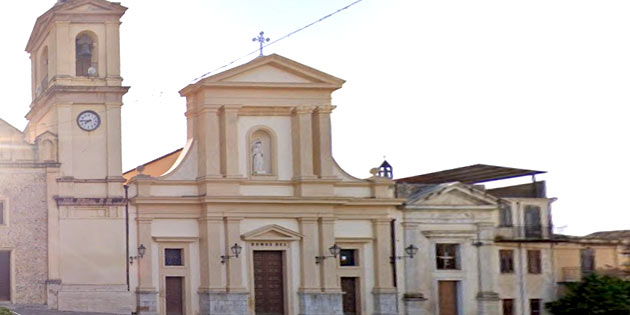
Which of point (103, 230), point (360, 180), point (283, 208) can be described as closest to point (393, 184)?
point (360, 180)

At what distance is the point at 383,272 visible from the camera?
47.5 metres

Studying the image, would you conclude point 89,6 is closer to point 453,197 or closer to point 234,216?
point 234,216

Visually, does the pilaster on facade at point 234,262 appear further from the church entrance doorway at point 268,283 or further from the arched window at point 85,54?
the arched window at point 85,54

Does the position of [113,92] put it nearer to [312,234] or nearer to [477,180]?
[312,234]

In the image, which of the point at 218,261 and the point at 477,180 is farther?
the point at 477,180

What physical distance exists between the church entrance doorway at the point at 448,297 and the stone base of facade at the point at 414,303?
96 cm

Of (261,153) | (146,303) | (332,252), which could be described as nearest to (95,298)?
(146,303)

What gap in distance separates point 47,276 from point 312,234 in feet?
29.9

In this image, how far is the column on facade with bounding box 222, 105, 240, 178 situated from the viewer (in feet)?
151

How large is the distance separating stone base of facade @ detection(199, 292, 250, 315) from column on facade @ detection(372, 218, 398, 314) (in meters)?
4.80

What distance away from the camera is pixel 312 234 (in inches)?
1843

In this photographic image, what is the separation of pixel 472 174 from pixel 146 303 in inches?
553

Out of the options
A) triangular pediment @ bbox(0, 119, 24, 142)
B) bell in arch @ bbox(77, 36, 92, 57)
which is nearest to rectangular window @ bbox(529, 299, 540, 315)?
bell in arch @ bbox(77, 36, 92, 57)

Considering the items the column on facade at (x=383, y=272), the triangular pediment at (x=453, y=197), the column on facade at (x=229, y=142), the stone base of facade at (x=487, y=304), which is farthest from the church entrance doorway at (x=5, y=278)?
the stone base of facade at (x=487, y=304)
